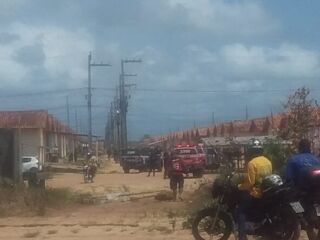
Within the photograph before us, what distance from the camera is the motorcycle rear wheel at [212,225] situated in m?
13.9

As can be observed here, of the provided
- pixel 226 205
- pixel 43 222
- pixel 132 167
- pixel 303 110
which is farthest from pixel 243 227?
pixel 132 167

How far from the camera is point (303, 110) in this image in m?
25.2

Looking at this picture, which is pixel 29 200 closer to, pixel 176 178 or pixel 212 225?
pixel 176 178

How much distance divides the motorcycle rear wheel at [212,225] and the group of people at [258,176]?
541 millimetres

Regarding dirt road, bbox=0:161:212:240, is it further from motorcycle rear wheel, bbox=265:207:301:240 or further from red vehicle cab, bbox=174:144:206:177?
red vehicle cab, bbox=174:144:206:177

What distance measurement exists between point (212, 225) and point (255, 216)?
1043 mm

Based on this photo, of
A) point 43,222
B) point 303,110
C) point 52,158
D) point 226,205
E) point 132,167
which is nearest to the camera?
point 226,205

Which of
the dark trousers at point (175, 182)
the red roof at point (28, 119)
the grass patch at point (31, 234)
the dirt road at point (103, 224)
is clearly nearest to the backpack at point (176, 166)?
the dark trousers at point (175, 182)

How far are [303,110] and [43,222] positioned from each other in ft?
31.7

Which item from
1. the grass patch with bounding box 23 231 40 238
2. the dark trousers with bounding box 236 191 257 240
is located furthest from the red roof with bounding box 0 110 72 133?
the dark trousers with bounding box 236 191 257 240

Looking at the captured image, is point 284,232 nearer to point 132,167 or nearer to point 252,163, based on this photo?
point 252,163

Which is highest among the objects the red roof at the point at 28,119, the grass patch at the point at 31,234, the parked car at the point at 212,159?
the red roof at the point at 28,119

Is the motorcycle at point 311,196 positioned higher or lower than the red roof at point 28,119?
lower

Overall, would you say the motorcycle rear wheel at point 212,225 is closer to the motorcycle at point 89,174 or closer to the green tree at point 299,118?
the green tree at point 299,118
